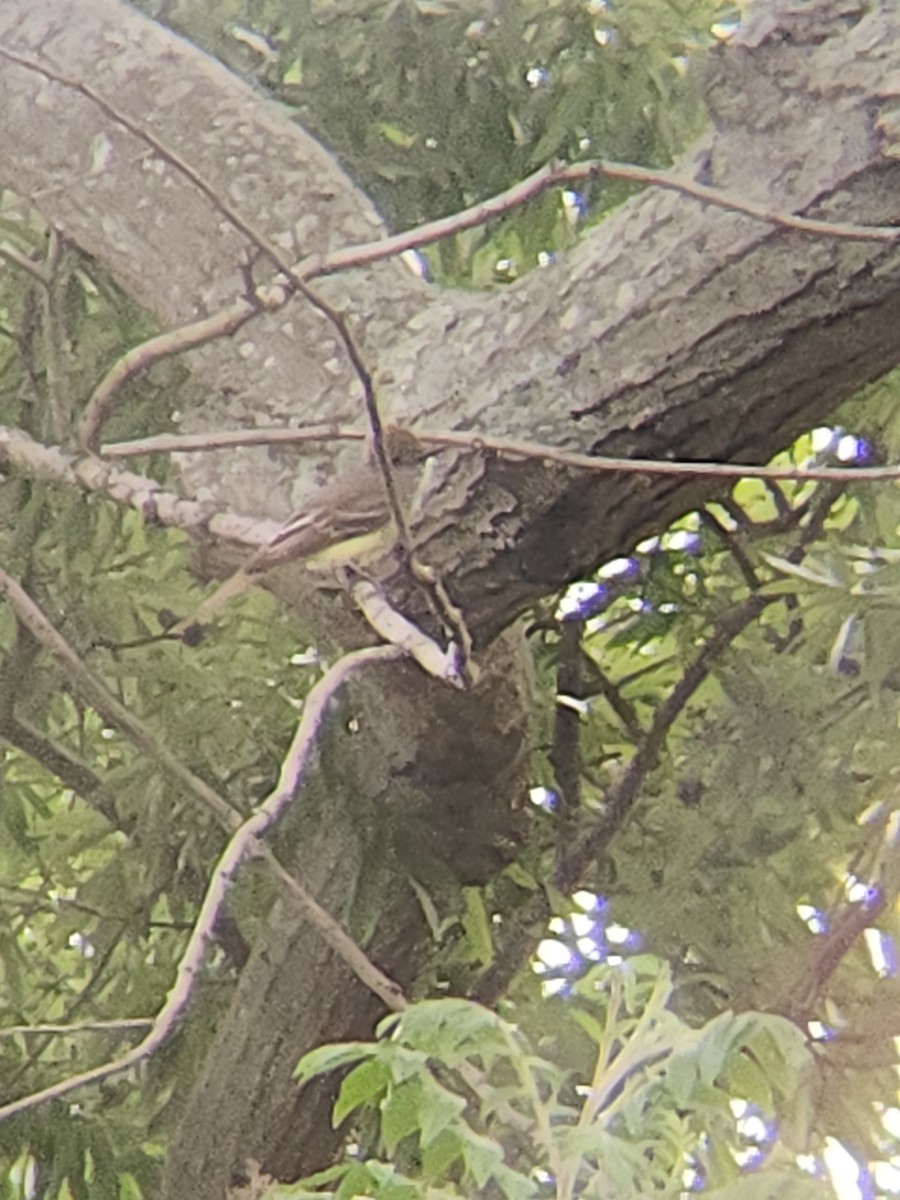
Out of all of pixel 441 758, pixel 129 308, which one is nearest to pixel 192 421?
pixel 129 308

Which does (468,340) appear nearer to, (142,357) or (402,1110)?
(142,357)

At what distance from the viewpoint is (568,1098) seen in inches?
17.6

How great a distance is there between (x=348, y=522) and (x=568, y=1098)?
22 cm

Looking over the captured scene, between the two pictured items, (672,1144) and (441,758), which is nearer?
(672,1144)

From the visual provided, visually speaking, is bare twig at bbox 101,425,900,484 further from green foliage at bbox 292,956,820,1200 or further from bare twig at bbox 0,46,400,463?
green foliage at bbox 292,956,820,1200

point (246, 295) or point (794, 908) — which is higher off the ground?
point (246, 295)

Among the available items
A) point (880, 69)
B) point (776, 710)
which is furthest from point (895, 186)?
point (776, 710)

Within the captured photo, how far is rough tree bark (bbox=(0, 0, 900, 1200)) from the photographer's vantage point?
487mm

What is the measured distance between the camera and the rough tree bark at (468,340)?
19.2 inches

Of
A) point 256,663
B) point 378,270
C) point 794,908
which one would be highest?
point 378,270

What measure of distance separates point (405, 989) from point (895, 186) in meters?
0.33

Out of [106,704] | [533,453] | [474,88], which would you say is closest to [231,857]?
[106,704]

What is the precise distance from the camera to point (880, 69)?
48cm

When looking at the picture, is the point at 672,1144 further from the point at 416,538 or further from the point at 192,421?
the point at 192,421
